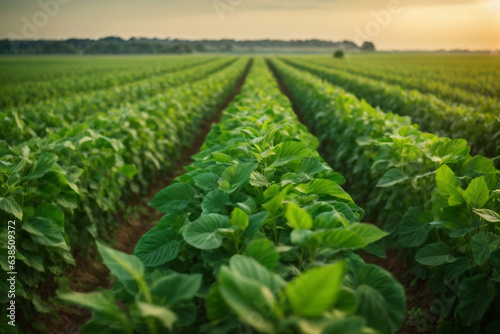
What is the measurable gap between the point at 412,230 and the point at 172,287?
7.44 ft

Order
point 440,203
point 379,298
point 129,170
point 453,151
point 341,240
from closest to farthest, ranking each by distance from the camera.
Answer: point 379,298
point 341,240
point 440,203
point 453,151
point 129,170

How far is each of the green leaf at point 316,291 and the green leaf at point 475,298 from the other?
5.60 feet

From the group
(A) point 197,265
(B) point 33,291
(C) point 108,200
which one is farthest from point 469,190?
(C) point 108,200

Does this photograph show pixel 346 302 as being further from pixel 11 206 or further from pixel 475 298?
pixel 11 206

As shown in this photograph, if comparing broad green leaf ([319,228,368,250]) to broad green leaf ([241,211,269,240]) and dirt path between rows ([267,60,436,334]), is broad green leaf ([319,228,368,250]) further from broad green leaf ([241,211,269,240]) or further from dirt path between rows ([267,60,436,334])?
dirt path between rows ([267,60,436,334])

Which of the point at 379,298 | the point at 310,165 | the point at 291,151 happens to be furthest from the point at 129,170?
the point at 379,298

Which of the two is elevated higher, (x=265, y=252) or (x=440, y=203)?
(x=265, y=252)

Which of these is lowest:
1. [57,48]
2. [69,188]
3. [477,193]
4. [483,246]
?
[69,188]

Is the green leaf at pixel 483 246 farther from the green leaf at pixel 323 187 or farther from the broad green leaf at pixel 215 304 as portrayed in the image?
the broad green leaf at pixel 215 304

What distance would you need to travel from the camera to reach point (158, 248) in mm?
1769

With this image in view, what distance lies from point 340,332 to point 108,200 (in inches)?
169

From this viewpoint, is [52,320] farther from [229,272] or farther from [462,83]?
[462,83]

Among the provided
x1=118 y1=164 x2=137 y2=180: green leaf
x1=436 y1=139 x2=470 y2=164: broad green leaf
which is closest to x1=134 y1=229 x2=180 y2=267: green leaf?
x1=436 y1=139 x2=470 y2=164: broad green leaf

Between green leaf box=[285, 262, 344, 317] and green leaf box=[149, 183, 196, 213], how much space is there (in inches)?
45.1
